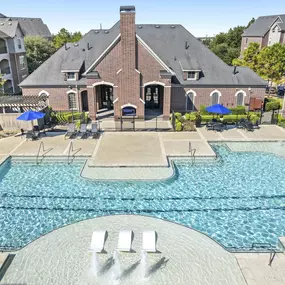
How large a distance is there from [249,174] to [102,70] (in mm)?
17896

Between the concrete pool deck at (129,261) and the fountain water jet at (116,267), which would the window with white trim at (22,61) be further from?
the fountain water jet at (116,267)

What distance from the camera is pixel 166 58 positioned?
110 ft

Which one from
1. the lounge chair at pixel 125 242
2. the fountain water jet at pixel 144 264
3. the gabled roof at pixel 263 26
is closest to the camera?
the fountain water jet at pixel 144 264

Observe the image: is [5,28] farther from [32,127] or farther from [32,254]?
[32,254]

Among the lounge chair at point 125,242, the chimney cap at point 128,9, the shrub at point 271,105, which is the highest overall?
the chimney cap at point 128,9

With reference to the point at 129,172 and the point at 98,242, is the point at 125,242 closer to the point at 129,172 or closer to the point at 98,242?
the point at 98,242

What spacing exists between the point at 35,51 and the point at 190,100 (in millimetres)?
33593

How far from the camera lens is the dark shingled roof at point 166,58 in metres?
32.1

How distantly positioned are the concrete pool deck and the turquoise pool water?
4.42 feet

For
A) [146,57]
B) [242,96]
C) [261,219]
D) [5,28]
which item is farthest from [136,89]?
[5,28]

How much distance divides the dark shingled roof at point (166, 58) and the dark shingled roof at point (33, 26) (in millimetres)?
40116

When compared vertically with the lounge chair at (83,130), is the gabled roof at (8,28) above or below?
above

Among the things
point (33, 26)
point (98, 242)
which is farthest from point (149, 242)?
point (33, 26)

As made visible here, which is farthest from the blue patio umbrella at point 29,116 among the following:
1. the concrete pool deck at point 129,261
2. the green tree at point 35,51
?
the green tree at point 35,51
